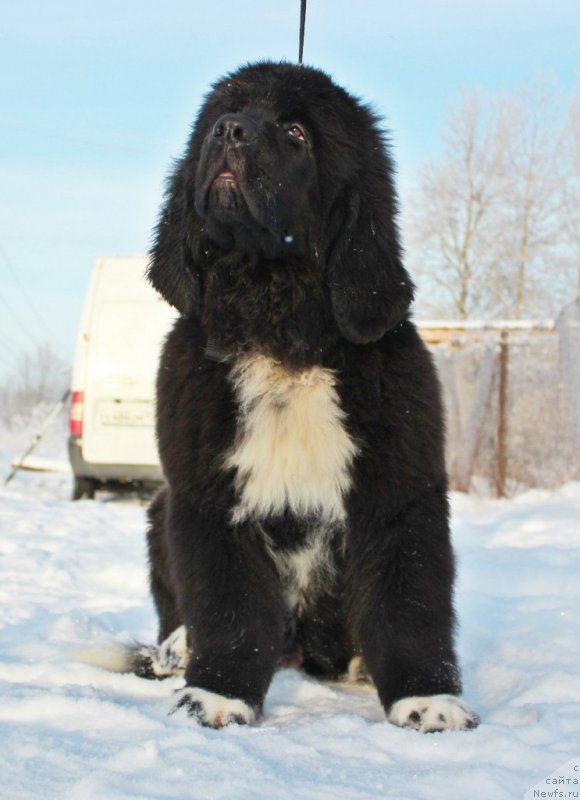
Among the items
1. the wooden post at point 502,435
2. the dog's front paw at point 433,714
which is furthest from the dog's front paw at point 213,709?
the wooden post at point 502,435

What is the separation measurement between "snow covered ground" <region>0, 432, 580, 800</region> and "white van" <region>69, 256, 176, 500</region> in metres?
4.84

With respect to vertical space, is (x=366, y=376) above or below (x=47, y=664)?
above

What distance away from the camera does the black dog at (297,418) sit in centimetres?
262

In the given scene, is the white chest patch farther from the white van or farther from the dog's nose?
the white van

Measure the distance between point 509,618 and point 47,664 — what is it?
79.0 inches

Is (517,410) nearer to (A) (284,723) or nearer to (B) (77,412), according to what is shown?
(B) (77,412)

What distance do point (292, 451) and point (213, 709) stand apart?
732 millimetres

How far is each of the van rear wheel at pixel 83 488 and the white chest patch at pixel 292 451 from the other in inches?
324

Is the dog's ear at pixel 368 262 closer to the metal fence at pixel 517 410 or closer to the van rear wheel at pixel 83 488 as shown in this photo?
the metal fence at pixel 517 410

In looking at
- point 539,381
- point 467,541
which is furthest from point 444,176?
point 467,541

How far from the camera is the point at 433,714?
2.44 metres

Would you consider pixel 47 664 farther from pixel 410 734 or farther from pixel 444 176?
pixel 444 176

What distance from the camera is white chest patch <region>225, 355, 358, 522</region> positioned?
105 inches

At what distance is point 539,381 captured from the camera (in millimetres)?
10234
